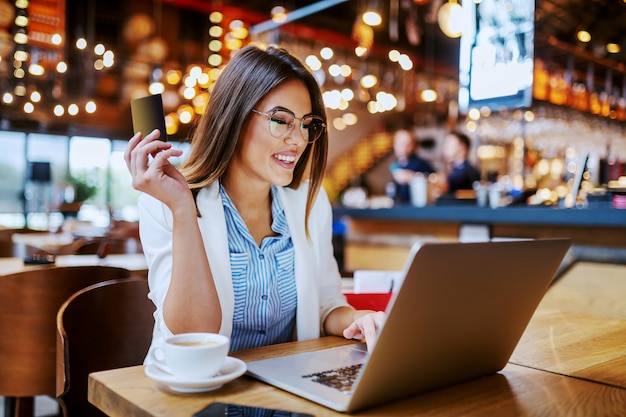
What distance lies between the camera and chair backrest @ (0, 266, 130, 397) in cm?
195

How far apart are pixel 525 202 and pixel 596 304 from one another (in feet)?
4.00

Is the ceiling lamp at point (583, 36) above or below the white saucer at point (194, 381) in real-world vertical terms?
above

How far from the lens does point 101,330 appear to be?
1.58m

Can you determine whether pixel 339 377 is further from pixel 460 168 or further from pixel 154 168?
pixel 460 168

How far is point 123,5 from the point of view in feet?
36.9

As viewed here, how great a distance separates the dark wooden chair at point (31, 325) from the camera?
1.95 metres

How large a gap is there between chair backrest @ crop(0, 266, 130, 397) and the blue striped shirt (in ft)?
2.48

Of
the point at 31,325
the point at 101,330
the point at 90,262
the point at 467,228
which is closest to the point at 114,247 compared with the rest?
the point at 90,262

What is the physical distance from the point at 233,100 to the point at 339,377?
83 centimetres

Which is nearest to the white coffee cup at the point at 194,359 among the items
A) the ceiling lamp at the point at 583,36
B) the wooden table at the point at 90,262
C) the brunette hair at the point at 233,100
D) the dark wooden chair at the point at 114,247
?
the brunette hair at the point at 233,100

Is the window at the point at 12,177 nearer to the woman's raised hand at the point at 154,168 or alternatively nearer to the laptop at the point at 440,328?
the woman's raised hand at the point at 154,168

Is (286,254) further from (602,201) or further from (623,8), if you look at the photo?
(623,8)

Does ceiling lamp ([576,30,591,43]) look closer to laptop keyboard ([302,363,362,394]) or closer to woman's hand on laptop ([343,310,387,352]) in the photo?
woman's hand on laptop ([343,310,387,352])

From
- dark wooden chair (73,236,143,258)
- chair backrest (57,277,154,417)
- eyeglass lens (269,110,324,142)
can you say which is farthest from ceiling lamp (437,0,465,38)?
chair backrest (57,277,154,417)
